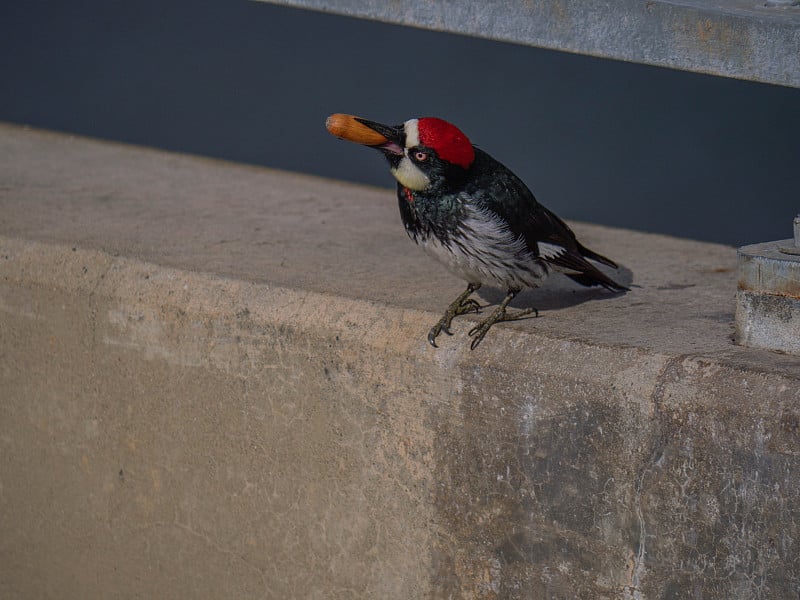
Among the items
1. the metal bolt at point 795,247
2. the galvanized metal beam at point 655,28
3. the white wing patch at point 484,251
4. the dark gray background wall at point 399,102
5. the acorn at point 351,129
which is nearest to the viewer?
the galvanized metal beam at point 655,28

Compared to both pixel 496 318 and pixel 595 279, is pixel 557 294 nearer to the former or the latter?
pixel 595 279

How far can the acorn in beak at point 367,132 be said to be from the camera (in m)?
3.08

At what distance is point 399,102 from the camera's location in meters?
5.47

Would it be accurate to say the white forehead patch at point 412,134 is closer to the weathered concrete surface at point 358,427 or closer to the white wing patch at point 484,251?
the white wing patch at point 484,251

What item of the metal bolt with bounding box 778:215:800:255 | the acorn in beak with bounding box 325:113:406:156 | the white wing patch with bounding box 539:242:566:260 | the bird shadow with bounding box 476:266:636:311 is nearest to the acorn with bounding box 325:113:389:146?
the acorn in beak with bounding box 325:113:406:156

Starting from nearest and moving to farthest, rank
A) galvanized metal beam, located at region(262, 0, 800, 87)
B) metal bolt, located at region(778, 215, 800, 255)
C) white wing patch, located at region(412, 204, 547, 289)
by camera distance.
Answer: galvanized metal beam, located at region(262, 0, 800, 87)
metal bolt, located at region(778, 215, 800, 255)
white wing patch, located at region(412, 204, 547, 289)

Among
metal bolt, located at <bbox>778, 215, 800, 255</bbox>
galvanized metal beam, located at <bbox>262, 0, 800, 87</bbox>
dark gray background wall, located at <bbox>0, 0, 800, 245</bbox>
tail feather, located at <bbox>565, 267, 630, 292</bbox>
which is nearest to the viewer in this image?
galvanized metal beam, located at <bbox>262, 0, 800, 87</bbox>

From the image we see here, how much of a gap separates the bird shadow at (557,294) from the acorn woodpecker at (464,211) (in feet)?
0.44

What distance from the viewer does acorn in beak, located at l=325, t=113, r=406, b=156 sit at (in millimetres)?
3080

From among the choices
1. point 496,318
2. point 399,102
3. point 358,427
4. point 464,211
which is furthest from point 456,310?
point 399,102

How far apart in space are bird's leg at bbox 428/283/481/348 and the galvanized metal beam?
2.41ft

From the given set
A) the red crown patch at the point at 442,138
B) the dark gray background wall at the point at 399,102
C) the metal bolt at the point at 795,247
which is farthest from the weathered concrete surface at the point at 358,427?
the dark gray background wall at the point at 399,102

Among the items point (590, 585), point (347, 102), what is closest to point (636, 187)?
point (347, 102)

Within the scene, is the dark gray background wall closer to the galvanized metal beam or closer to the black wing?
the black wing
